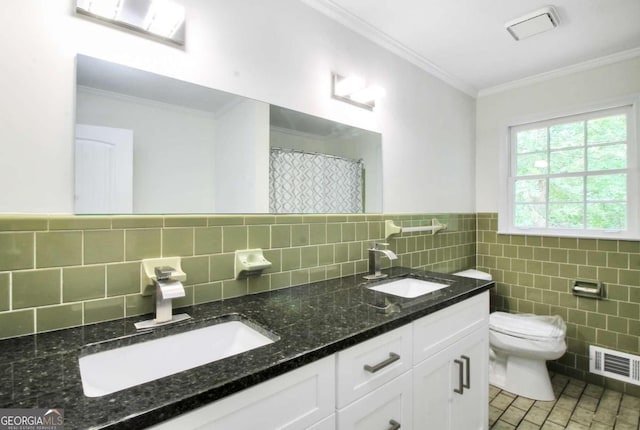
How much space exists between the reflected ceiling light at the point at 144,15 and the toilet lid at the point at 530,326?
250 centimetres

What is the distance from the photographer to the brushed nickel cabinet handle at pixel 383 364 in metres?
Answer: 0.96

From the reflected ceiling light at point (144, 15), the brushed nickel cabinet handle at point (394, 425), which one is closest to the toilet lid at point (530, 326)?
the brushed nickel cabinet handle at point (394, 425)

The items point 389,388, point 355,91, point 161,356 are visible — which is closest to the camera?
point 161,356

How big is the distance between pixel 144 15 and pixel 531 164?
2.89 meters

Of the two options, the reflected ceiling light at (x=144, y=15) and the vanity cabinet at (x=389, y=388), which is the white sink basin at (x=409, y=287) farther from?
the reflected ceiling light at (x=144, y=15)

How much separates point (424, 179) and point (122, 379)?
2.10 metres

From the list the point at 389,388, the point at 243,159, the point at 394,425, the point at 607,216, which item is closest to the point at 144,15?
the point at 243,159

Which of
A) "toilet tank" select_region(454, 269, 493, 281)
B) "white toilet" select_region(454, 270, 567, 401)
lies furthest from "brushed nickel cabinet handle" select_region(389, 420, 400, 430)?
"toilet tank" select_region(454, 269, 493, 281)

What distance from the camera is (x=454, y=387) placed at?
1381 millimetres

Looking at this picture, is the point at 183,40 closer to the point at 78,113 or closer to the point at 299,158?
the point at 78,113

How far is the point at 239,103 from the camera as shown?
1.34 meters

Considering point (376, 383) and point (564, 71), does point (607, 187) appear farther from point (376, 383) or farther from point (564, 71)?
point (376, 383)

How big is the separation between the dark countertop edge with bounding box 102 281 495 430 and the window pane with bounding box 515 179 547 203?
7.21 feet

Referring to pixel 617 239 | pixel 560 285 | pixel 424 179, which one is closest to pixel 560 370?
pixel 560 285
